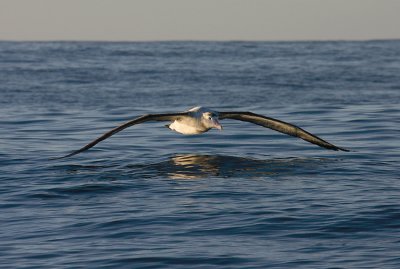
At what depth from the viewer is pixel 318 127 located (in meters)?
25.0

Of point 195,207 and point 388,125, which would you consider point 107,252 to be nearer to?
point 195,207

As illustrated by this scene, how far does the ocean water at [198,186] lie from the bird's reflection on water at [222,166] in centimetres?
3

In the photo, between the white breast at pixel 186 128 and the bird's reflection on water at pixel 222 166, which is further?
the white breast at pixel 186 128

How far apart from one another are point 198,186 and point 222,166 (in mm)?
2060

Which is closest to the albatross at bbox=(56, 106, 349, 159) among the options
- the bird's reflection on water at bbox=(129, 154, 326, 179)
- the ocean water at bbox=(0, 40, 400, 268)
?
the ocean water at bbox=(0, 40, 400, 268)

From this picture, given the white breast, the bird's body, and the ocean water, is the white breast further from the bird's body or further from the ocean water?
the ocean water

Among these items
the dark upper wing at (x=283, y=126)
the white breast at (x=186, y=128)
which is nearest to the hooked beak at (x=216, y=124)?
the white breast at (x=186, y=128)

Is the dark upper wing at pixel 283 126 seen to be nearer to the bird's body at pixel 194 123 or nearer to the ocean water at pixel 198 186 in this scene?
the ocean water at pixel 198 186

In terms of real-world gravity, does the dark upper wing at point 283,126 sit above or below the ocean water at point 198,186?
above

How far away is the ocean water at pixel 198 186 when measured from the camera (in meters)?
12.6

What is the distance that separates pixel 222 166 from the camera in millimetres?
18609

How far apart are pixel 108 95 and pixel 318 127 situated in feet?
47.3

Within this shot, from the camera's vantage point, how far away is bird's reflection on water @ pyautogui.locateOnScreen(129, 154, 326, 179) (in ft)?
58.3

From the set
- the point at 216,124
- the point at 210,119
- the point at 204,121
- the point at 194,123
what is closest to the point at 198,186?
the point at 216,124
